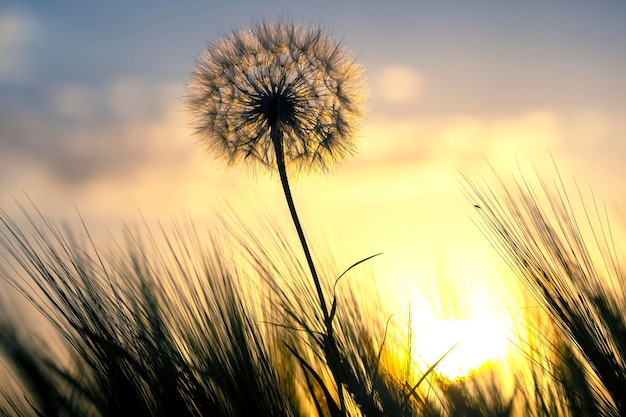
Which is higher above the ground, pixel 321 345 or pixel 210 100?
pixel 210 100

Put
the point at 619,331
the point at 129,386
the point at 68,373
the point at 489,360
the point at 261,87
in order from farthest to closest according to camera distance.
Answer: the point at 261,87
the point at 489,360
the point at 68,373
the point at 619,331
the point at 129,386

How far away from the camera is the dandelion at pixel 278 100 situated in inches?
132

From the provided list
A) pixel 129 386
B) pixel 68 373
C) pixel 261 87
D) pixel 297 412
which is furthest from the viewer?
pixel 261 87

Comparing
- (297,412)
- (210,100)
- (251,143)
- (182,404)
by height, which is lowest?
(297,412)

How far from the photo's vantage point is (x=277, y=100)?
3287mm

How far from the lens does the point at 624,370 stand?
1923 millimetres

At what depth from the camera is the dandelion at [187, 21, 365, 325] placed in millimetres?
3350

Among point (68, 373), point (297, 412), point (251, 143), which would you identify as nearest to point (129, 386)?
point (68, 373)

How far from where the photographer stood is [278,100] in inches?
129

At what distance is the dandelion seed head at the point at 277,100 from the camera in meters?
3.35

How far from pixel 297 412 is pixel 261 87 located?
188 centimetres

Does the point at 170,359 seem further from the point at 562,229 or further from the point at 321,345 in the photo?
the point at 562,229

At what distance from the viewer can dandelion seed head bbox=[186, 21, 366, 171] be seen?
11.0ft

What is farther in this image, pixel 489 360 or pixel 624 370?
pixel 489 360
